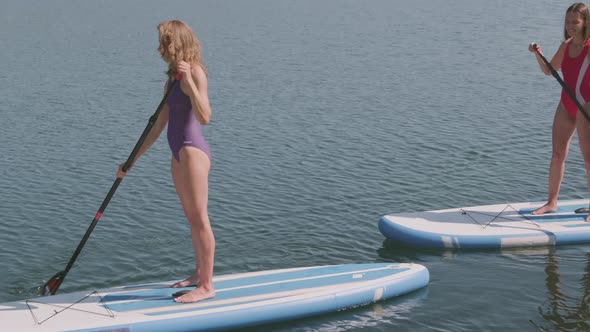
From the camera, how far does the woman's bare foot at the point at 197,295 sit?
7.53m

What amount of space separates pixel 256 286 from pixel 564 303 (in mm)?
2784

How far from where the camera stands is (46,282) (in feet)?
28.9

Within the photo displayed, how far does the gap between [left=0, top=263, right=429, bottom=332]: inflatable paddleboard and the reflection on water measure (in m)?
1.10

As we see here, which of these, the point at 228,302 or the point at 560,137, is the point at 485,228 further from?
the point at 228,302

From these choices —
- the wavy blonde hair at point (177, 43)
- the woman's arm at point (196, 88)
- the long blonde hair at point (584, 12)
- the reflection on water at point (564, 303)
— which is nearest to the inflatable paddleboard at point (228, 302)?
the reflection on water at point (564, 303)

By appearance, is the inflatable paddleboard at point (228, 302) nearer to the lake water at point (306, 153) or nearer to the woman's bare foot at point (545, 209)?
the lake water at point (306, 153)

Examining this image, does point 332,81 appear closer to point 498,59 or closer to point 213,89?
point 213,89

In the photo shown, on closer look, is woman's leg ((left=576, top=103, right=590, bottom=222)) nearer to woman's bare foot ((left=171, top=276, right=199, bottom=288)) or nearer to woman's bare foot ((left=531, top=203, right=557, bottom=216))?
woman's bare foot ((left=531, top=203, right=557, bottom=216))

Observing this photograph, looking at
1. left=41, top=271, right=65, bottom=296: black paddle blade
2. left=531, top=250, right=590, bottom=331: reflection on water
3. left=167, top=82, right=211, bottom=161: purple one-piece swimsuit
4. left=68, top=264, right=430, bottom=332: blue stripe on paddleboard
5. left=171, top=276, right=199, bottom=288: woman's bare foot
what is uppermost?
left=167, top=82, right=211, bottom=161: purple one-piece swimsuit

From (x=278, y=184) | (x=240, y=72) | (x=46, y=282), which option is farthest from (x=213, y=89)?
(x=46, y=282)

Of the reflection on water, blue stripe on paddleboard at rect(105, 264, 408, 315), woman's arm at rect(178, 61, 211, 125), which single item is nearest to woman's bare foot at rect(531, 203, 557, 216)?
the reflection on water

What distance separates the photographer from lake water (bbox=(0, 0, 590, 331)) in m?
9.16

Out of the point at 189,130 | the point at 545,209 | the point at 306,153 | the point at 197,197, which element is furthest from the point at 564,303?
the point at 306,153

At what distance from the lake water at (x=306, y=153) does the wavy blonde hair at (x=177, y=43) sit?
2.34m
